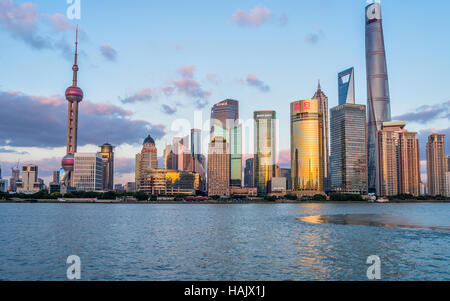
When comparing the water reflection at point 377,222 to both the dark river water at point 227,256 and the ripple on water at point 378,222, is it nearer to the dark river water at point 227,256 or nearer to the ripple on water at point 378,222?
the ripple on water at point 378,222

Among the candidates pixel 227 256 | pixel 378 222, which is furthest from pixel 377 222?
pixel 227 256

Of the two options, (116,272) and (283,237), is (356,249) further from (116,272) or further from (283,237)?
(116,272)

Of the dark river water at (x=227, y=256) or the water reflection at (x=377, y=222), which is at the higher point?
the dark river water at (x=227, y=256)

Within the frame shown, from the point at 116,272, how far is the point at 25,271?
31.2 ft

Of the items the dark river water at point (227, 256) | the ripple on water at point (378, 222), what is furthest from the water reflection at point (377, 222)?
the dark river water at point (227, 256)

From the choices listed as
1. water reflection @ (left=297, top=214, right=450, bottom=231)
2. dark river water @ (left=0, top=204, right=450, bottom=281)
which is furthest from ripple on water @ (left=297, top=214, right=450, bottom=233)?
dark river water @ (left=0, top=204, right=450, bottom=281)

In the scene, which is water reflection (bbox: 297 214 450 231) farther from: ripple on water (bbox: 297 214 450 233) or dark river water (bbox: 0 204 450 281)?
dark river water (bbox: 0 204 450 281)

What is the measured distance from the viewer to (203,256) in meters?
50.1

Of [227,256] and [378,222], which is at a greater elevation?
[227,256]

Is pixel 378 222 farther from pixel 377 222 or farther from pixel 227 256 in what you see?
pixel 227 256
